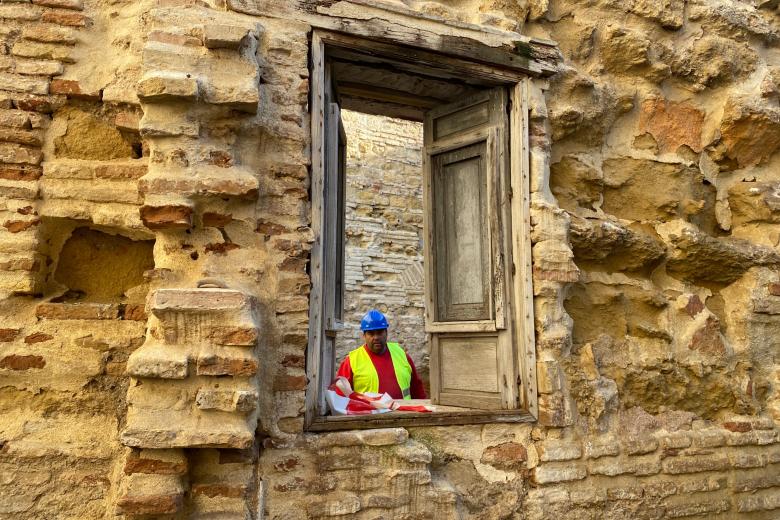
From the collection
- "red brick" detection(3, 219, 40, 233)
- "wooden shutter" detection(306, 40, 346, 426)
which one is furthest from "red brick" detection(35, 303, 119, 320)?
"wooden shutter" detection(306, 40, 346, 426)

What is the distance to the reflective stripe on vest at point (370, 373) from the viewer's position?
16.4 feet

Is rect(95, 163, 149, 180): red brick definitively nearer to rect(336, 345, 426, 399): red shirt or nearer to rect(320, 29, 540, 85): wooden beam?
rect(320, 29, 540, 85): wooden beam

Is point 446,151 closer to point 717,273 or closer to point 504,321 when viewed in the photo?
point 504,321

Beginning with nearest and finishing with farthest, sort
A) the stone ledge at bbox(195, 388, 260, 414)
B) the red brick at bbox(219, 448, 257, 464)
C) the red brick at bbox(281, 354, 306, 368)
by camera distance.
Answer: the stone ledge at bbox(195, 388, 260, 414) → the red brick at bbox(219, 448, 257, 464) → the red brick at bbox(281, 354, 306, 368)

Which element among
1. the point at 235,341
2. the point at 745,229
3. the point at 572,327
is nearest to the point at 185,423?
the point at 235,341

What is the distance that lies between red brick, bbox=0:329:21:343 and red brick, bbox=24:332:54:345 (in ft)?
0.15

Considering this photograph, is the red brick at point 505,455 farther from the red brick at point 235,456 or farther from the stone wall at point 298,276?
the red brick at point 235,456

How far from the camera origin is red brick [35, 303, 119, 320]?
9.48 ft

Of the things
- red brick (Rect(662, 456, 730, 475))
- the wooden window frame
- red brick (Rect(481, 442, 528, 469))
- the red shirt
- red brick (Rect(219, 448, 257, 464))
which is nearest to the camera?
red brick (Rect(219, 448, 257, 464))

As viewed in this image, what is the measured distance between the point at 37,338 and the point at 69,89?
1184mm

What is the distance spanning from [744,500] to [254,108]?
3.40 meters

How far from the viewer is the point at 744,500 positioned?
11.9ft

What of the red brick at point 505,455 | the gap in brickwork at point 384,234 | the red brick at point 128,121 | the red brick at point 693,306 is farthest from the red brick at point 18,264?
the gap in brickwork at point 384,234

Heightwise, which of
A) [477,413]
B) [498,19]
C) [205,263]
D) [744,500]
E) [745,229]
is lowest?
[744,500]
